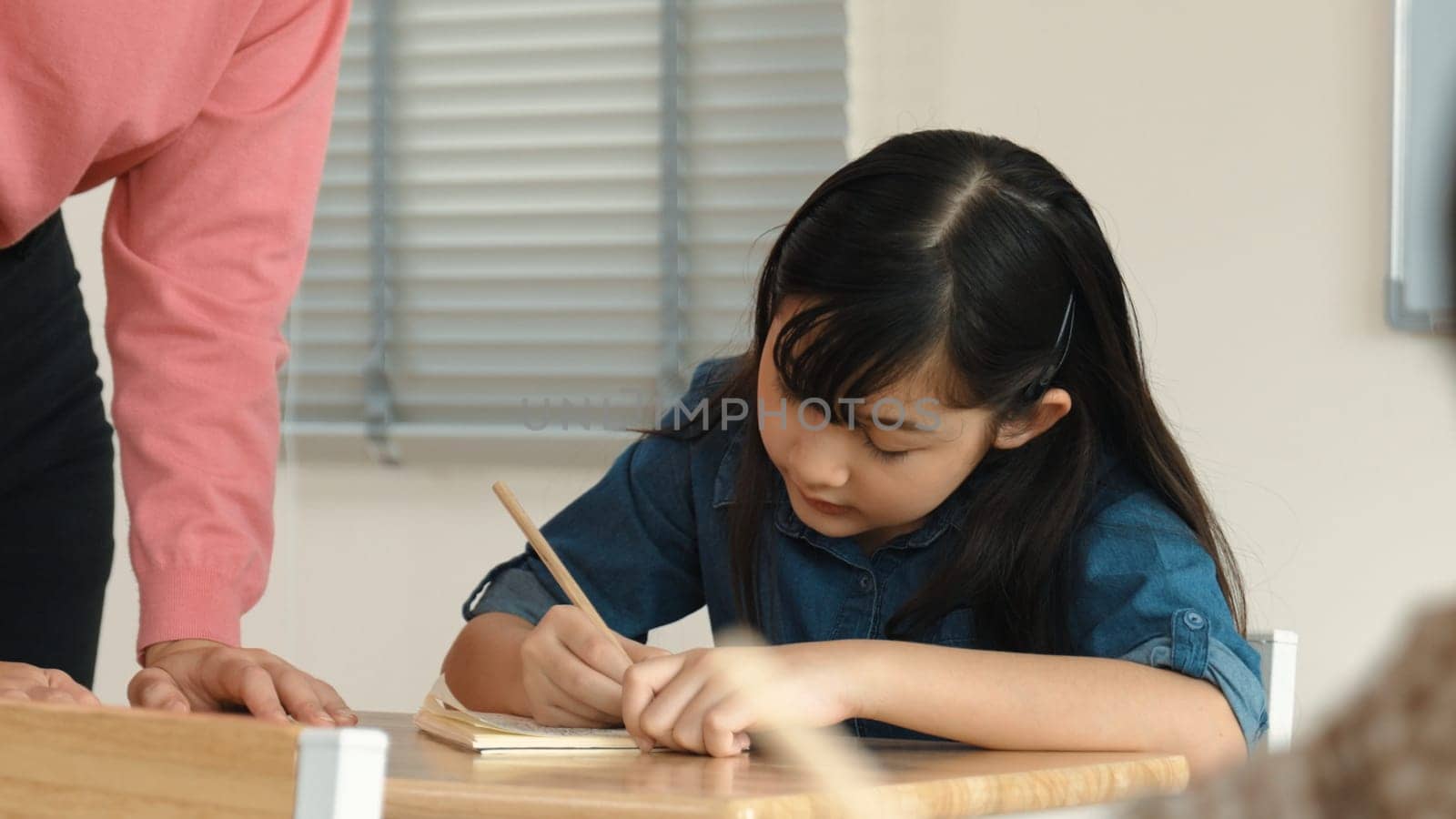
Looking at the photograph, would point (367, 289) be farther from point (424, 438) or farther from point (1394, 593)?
point (1394, 593)

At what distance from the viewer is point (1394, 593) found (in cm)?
153

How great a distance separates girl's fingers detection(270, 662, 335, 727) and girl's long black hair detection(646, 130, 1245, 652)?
1.11 ft

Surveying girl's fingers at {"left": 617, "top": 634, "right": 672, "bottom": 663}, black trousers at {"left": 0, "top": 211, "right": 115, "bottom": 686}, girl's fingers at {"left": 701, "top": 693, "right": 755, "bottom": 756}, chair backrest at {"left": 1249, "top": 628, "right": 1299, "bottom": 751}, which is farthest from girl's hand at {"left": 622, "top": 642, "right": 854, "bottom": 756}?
black trousers at {"left": 0, "top": 211, "right": 115, "bottom": 686}

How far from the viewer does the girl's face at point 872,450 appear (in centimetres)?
94

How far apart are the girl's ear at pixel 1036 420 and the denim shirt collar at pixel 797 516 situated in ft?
0.19

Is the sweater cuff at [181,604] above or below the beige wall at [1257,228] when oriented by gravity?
below

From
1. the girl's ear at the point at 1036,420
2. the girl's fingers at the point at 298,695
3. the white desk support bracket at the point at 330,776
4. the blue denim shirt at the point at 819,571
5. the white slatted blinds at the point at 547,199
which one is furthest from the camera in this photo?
the white slatted blinds at the point at 547,199

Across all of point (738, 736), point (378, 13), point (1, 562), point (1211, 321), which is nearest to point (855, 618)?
point (738, 736)

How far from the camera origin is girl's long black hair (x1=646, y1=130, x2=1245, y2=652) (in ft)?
3.10

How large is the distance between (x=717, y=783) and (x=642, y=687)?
17cm

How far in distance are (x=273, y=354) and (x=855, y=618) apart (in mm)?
449

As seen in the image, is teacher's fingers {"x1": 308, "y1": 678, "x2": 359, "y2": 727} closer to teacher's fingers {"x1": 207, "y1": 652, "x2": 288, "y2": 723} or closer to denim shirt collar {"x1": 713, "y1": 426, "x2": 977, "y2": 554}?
teacher's fingers {"x1": 207, "y1": 652, "x2": 288, "y2": 723}

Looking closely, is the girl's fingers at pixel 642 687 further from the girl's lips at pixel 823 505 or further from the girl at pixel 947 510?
the girl's lips at pixel 823 505

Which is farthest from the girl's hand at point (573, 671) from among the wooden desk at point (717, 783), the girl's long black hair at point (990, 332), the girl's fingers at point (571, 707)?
the girl's long black hair at point (990, 332)
